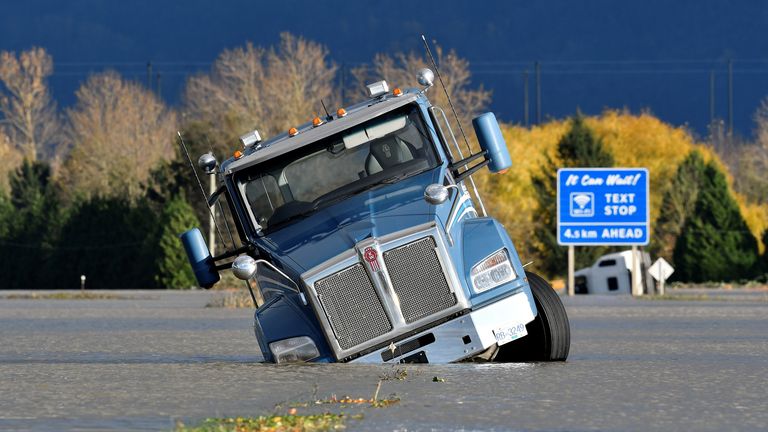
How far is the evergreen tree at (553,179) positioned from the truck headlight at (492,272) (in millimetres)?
66192

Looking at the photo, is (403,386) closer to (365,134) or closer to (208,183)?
(365,134)

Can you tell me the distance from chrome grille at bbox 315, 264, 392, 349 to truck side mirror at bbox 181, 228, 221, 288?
1.89 metres

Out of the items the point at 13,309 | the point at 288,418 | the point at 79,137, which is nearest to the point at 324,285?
the point at 288,418

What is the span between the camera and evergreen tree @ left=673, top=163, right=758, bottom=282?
262 feet

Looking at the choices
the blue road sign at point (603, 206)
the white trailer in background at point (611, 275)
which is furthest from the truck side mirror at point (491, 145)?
the white trailer in background at point (611, 275)

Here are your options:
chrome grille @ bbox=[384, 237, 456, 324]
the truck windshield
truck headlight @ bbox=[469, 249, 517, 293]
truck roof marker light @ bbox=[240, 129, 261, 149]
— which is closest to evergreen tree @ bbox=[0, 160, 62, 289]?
truck roof marker light @ bbox=[240, 129, 261, 149]

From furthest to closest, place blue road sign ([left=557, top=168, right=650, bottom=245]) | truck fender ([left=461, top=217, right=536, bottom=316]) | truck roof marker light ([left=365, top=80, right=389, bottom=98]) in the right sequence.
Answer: blue road sign ([left=557, top=168, right=650, bottom=245])
truck roof marker light ([left=365, top=80, right=389, bottom=98])
truck fender ([left=461, top=217, right=536, bottom=316])

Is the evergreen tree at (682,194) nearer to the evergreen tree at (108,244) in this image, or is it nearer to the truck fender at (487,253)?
the evergreen tree at (108,244)

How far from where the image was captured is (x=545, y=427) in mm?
10906

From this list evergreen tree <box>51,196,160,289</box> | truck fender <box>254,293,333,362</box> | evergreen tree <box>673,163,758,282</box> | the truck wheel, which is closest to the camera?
truck fender <box>254,293,333,362</box>

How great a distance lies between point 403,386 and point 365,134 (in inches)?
163

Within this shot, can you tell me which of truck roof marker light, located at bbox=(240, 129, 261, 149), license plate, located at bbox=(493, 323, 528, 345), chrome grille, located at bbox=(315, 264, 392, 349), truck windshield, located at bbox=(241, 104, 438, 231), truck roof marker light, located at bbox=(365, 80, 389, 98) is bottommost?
license plate, located at bbox=(493, 323, 528, 345)

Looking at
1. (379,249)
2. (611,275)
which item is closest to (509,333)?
(379,249)

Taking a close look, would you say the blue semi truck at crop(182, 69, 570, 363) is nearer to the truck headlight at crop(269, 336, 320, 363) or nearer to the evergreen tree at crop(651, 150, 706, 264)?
the truck headlight at crop(269, 336, 320, 363)
